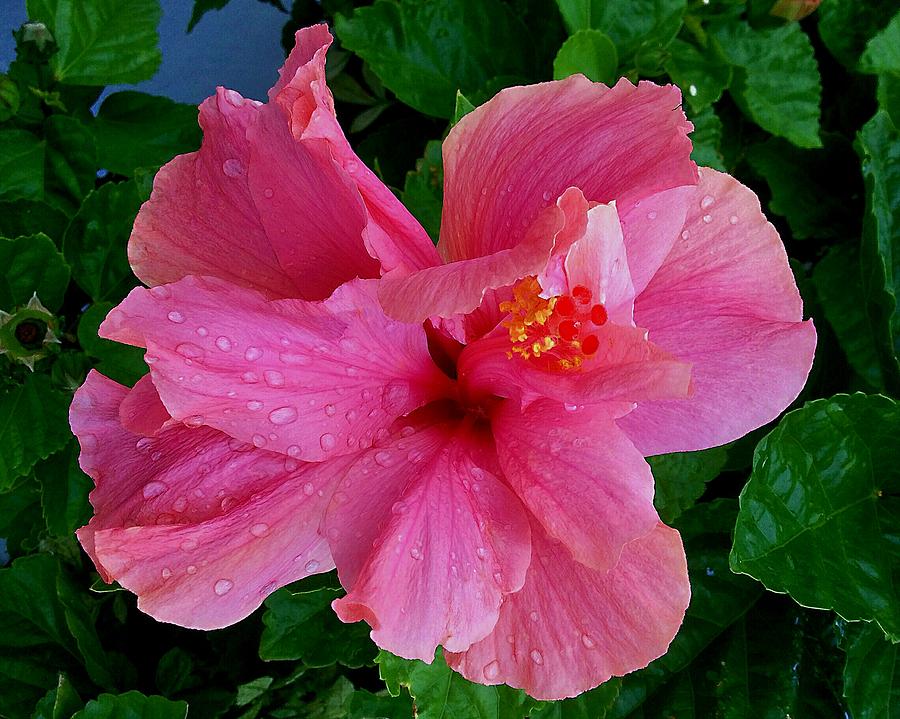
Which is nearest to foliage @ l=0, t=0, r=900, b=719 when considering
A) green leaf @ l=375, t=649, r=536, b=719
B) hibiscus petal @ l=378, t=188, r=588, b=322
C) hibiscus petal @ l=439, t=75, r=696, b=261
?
green leaf @ l=375, t=649, r=536, b=719

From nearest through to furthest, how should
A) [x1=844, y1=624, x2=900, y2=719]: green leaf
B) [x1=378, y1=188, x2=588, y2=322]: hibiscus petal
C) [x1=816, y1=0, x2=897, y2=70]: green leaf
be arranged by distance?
[x1=378, y1=188, x2=588, y2=322]: hibiscus petal → [x1=844, y1=624, x2=900, y2=719]: green leaf → [x1=816, y1=0, x2=897, y2=70]: green leaf

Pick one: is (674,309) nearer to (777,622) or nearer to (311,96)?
(311,96)

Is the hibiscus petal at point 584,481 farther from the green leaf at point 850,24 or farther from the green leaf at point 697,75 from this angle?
the green leaf at point 850,24

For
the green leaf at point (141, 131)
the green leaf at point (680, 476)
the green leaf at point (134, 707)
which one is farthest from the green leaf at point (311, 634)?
the green leaf at point (141, 131)

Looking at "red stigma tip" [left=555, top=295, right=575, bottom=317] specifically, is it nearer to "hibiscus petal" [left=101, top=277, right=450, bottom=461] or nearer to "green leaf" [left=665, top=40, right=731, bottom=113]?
"hibiscus petal" [left=101, top=277, right=450, bottom=461]

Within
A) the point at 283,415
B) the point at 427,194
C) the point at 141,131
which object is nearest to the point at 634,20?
the point at 427,194

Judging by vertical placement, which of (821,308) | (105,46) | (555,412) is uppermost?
(105,46)

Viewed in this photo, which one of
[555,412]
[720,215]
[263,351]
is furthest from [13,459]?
[720,215]
